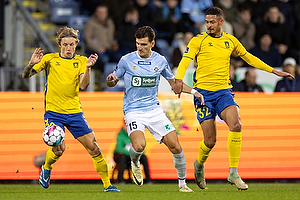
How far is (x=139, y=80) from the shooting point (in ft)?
28.7

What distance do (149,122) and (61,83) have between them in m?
1.40

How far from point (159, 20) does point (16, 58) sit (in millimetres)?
Result: 3870

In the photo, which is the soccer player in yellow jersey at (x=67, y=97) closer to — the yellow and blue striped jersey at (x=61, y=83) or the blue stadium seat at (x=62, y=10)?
the yellow and blue striped jersey at (x=61, y=83)

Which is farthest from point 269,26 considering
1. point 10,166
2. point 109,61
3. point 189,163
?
point 10,166

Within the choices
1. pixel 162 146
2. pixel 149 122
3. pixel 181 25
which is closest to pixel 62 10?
pixel 181 25

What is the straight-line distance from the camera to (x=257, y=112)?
12.0 m

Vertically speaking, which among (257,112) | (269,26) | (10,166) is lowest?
(10,166)

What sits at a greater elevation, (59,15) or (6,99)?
(59,15)

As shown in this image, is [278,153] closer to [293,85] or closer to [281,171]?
[281,171]

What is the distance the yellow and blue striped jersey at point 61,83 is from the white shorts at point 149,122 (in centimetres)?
82

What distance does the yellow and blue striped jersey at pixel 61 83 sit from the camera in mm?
8805

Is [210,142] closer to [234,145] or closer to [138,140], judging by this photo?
[234,145]

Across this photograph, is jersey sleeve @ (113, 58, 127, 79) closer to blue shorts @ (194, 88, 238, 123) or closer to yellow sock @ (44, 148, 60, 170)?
blue shorts @ (194, 88, 238, 123)

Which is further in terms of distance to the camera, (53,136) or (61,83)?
(61,83)
